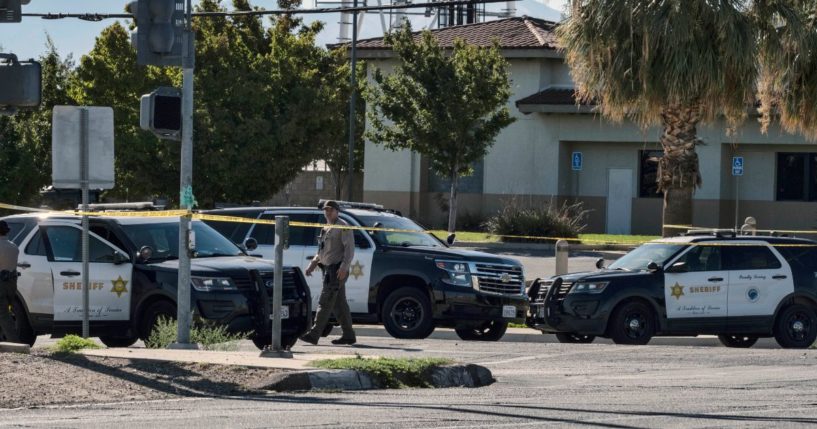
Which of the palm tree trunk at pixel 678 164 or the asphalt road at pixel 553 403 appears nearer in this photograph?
the asphalt road at pixel 553 403

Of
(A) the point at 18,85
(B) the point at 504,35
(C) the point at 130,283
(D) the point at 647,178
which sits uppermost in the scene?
(B) the point at 504,35

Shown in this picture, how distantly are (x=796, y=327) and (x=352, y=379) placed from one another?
8.85 m

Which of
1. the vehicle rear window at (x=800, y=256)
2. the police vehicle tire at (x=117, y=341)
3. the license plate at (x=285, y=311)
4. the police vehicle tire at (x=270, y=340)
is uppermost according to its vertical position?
the vehicle rear window at (x=800, y=256)

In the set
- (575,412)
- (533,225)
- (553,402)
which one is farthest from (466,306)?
(533,225)

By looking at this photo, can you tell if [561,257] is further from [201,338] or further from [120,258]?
[201,338]

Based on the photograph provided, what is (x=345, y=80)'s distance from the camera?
4700 cm

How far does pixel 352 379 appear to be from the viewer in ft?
42.8

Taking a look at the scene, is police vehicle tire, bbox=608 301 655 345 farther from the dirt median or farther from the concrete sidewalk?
the dirt median

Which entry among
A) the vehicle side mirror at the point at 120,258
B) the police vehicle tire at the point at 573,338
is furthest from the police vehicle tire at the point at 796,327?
the vehicle side mirror at the point at 120,258

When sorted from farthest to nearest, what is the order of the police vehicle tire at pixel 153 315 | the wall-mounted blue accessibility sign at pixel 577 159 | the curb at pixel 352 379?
the wall-mounted blue accessibility sign at pixel 577 159, the police vehicle tire at pixel 153 315, the curb at pixel 352 379

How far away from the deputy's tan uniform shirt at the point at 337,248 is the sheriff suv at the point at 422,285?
216cm

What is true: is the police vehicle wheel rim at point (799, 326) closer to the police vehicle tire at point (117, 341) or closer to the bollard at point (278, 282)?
the bollard at point (278, 282)

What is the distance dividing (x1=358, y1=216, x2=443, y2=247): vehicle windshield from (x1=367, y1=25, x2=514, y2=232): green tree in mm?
21939

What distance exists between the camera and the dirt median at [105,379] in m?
11.9
